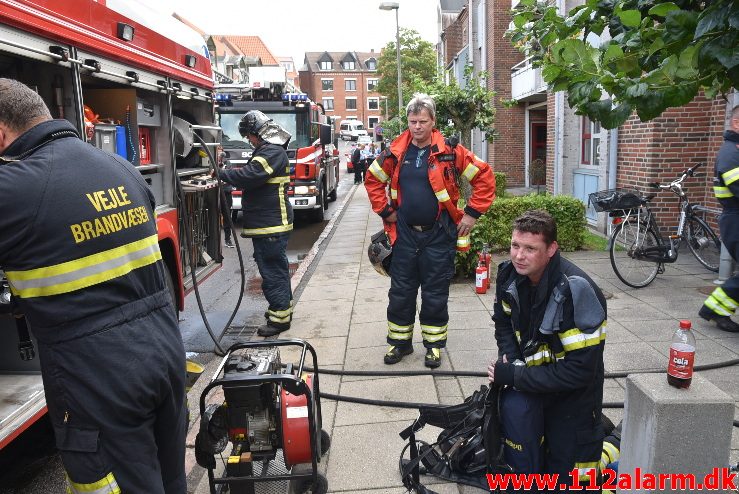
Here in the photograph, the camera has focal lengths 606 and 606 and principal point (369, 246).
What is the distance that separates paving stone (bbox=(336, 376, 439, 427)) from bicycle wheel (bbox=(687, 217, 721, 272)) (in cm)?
452

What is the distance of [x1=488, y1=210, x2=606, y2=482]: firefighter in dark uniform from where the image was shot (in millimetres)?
2584

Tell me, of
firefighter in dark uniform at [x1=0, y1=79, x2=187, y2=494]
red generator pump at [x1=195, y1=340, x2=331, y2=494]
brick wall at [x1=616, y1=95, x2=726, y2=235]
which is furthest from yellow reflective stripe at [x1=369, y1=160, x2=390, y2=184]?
brick wall at [x1=616, y1=95, x2=726, y2=235]

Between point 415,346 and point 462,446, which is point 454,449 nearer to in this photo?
point 462,446

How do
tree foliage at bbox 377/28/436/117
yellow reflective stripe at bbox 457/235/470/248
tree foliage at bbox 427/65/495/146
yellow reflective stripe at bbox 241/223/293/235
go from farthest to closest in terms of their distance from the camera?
1. tree foliage at bbox 377/28/436/117
2. tree foliage at bbox 427/65/495/146
3. yellow reflective stripe at bbox 241/223/293/235
4. yellow reflective stripe at bbox 457/235/470/248

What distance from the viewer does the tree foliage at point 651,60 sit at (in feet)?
5.92

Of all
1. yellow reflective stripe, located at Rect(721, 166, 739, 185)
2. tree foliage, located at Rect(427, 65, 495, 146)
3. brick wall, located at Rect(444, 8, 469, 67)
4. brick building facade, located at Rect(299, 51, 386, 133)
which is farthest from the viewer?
brick building facade, located at Rect(299, 51, 386, 133)

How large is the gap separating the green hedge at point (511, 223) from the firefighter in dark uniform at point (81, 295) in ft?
17.6

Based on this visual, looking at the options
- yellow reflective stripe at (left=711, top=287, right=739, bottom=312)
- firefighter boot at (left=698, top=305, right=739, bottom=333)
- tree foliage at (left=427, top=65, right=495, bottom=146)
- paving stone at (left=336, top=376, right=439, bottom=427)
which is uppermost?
tree foliage at (left=427, top=65, right=495, bottom=146)

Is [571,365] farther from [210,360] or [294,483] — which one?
[210,360]

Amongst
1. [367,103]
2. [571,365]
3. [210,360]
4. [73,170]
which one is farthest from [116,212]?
[367,103]

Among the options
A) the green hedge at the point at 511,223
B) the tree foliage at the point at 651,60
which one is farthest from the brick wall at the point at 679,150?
the tree foliage at the point at 651,60

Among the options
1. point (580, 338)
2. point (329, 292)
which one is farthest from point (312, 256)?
point (580, 338)

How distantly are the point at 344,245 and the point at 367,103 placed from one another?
256ft

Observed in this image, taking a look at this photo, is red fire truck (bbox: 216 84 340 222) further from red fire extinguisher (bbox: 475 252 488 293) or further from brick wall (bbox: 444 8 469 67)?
brick wall (bbox: 444 8 469 67)
